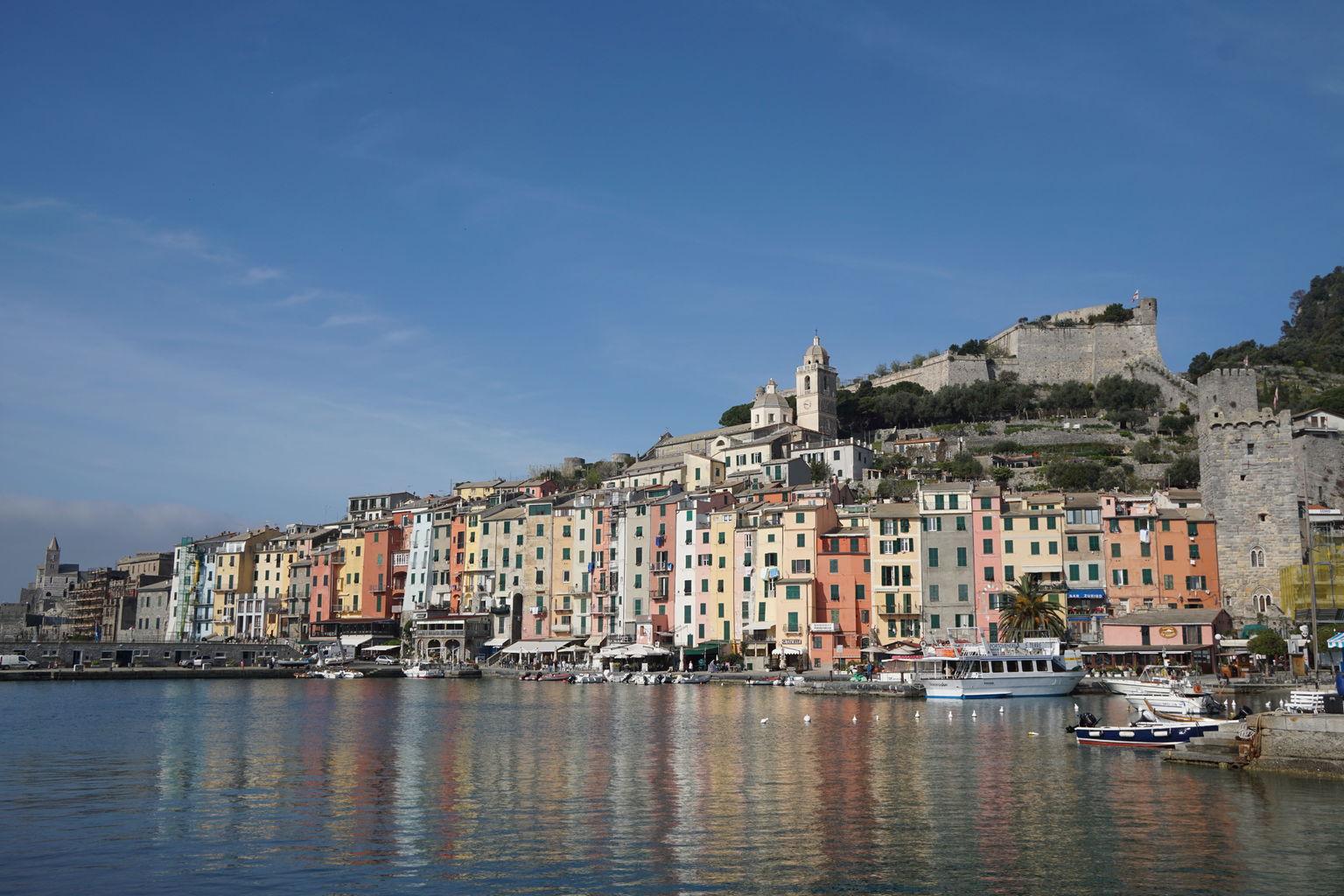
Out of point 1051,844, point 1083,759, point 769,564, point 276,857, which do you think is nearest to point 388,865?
point 276,857

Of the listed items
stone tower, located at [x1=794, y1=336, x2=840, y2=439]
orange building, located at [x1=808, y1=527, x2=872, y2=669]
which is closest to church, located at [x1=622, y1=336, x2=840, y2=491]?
stone tower, located at [x1=794, y1=336, x2=840, y2=439]

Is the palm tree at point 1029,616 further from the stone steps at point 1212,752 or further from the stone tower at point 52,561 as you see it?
the stone tower at point 52,561

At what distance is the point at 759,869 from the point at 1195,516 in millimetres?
57373

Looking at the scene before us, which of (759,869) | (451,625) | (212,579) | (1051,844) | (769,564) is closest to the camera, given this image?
(759,869)

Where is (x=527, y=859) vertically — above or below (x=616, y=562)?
below

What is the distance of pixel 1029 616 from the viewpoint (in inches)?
2569

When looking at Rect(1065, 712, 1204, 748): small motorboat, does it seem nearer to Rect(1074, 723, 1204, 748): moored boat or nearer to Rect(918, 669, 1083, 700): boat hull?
Rect(1074, 723, 1204, 748): moored boat

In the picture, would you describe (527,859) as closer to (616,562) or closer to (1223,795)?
(1223,795)

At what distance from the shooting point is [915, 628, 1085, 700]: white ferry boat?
57.2 meters

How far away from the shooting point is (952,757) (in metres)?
34.6

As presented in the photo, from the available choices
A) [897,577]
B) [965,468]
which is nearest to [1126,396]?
[965,468]

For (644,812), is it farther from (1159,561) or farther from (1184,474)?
(1184,474)

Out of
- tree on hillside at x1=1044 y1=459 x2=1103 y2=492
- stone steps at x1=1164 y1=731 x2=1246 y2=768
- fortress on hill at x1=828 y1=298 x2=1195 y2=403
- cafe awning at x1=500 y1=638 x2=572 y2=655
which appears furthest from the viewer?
fortress on hill at x1=828 y1=298 x2=1195 y2=403

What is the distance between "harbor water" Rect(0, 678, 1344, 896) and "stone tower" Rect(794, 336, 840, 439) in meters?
81.7
